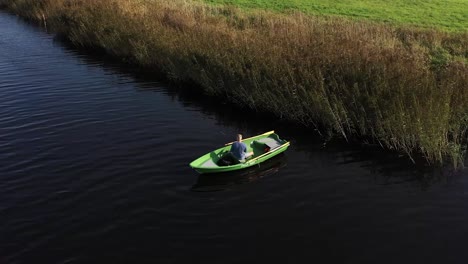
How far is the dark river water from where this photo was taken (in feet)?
36.4

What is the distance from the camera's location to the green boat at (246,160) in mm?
14367

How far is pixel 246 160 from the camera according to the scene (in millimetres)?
15031

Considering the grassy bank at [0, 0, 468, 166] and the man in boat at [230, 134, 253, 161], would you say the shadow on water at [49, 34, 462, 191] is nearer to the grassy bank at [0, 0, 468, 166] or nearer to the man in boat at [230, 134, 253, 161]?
the grassy bank at [0, 0, 468, 166]

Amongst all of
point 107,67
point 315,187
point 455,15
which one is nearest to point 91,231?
point 315,187

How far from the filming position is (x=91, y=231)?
38.8ft

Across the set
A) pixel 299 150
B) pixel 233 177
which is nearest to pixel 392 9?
pixel 299 150

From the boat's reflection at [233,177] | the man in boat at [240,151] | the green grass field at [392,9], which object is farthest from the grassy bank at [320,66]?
the green grass field at [392,9]

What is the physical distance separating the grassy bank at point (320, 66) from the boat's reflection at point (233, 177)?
3.32 metres

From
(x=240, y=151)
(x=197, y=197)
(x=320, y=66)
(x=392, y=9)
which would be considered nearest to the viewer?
(x=197, y=197)

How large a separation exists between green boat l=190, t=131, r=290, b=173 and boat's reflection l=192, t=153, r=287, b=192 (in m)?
0.25

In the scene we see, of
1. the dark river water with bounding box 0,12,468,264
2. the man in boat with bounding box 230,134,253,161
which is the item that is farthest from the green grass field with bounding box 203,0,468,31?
the man in boat with bounding box 230,134,253,161

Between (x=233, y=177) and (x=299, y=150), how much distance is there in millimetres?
3286

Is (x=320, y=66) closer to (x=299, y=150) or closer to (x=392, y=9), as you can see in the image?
(x=299, y=150)

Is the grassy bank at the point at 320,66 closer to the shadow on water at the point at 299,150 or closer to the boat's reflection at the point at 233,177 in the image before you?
the shadow on water at the point at 299,150
